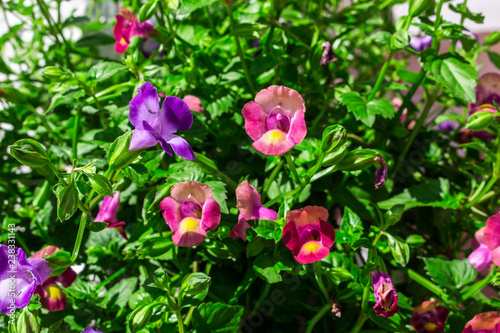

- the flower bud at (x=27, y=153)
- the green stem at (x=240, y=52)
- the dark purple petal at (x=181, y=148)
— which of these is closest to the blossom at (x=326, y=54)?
the green stem at (x=240, y=52)

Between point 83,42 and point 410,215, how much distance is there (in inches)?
27.0

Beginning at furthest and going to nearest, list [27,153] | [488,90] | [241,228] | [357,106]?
[488,90], [357,106], [241,228], [27,153]

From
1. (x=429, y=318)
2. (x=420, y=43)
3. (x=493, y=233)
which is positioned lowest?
(x=429, y=318)

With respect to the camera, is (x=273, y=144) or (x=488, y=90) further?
(x=488, y=90)

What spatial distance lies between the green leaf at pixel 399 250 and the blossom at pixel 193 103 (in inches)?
12.1

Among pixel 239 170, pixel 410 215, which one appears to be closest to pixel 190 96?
pixel 239 170

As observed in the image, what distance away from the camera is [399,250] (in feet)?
1.75

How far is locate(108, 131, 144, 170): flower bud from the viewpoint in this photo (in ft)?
1.60

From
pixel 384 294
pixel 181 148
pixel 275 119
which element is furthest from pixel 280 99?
pixel 384 294

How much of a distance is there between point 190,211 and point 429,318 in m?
0.34

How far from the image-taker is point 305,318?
726 millimetres

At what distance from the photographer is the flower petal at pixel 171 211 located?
21.6 inches

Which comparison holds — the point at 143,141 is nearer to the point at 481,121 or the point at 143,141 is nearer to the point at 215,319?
the point at 215,319

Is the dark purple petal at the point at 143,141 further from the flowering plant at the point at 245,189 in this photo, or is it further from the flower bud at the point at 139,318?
the flower bud at the point at 139,318
